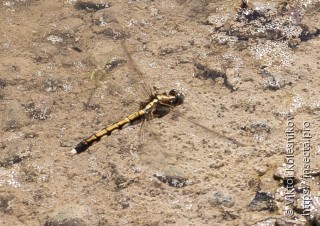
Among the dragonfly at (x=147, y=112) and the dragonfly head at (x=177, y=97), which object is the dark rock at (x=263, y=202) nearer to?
the dragonfly at (x=147, y=112)

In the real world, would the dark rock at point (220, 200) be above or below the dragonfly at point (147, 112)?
below

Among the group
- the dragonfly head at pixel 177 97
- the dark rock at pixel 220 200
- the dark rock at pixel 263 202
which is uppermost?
the dragonfly head at pixel 177 97

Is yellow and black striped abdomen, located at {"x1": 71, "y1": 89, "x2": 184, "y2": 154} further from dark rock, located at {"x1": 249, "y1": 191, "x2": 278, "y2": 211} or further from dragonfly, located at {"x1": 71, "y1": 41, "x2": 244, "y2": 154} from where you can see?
dark rock, located at {"x1": 249, "y1": 191, "x2": 278, "y2": 211}

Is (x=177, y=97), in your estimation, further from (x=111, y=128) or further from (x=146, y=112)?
(x=111, y=128)

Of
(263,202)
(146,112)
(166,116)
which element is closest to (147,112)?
(146,112)

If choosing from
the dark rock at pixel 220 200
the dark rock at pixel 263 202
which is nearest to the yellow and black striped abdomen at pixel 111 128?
the dark rock at pixel 220 200

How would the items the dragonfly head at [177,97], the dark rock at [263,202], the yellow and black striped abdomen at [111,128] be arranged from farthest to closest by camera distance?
the dragonfly head at [177,97]
the yellow and black striped abdomen at [111,128]
the dark rock at [263,202]

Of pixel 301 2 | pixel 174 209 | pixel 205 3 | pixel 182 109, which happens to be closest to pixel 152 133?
pixel 182 109
